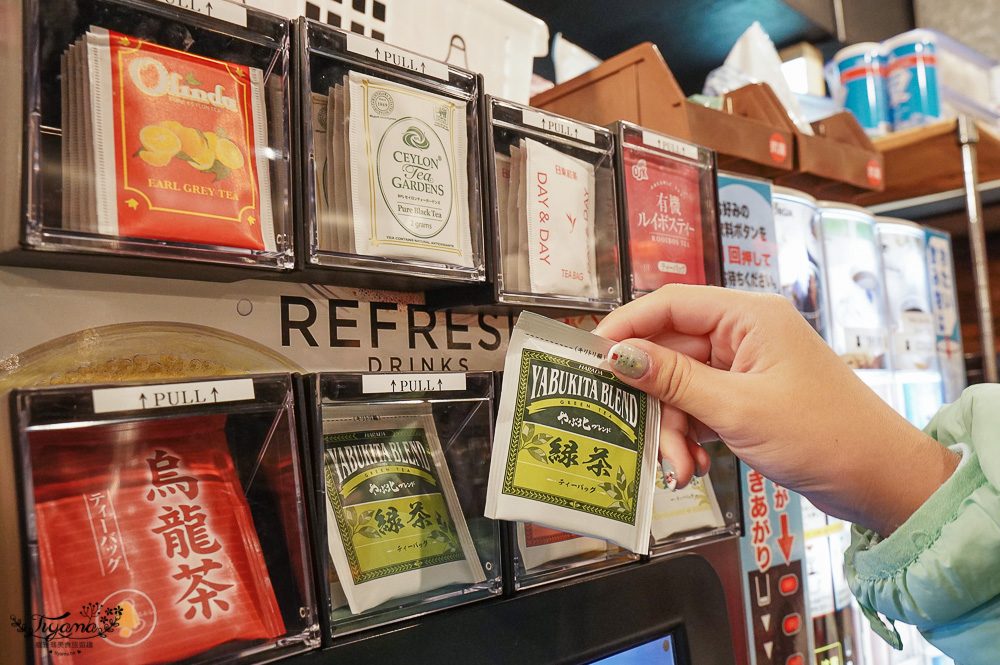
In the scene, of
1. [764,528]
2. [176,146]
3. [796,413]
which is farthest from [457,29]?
[764,528]

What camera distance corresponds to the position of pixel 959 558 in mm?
724

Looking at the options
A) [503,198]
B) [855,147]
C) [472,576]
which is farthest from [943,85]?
[472,576]

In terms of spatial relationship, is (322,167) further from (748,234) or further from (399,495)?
(748,234)

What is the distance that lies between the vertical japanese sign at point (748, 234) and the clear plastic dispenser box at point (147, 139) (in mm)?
1027

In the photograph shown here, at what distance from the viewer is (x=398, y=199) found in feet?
3.12

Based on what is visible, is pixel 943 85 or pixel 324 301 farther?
pixel 943 85

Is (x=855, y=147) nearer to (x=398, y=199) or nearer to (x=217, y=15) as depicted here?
(x=398, y=199)

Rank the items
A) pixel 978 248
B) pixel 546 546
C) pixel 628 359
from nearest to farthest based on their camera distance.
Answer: pixel 628 359 < pixel 546 546 < pixel 978 248

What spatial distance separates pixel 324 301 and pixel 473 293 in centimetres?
23

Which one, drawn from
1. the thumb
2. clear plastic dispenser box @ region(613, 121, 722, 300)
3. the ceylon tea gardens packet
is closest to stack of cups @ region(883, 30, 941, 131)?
clear plastic dispenser box @ region(613, 121, 722, 300)

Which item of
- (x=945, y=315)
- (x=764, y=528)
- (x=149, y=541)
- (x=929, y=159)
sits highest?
(x=929, y=159)

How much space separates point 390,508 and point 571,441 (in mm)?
251

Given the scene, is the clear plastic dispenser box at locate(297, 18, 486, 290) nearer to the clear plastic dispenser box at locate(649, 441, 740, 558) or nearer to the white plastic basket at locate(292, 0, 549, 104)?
the white plastic basket at locate(292, 0, 549, 104)

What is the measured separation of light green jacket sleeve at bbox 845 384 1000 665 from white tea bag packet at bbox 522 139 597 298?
1.81ft
